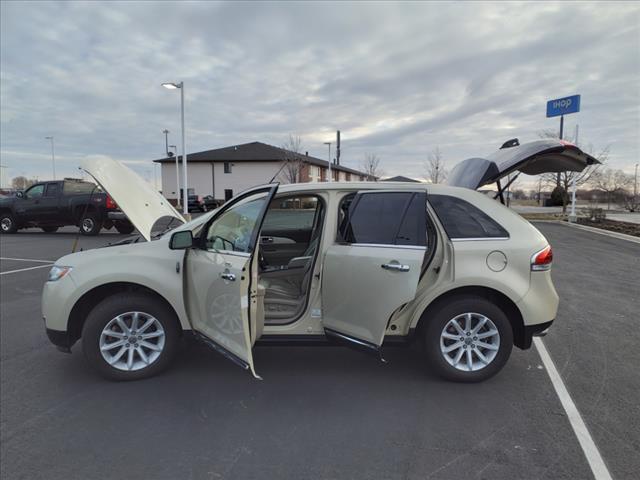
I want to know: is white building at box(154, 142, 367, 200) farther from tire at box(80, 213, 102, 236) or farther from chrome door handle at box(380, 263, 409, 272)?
chrome door handle at box(380, 263, 409, 272)

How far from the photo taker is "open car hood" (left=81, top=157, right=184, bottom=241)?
12.7 feet

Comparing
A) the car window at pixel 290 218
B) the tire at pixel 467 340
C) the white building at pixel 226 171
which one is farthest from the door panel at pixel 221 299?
the white building at pixel 226 171

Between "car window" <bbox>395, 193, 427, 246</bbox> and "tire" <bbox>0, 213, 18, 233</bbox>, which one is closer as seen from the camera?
"car window" <bbox>395, 193, 427, 246</bbox>

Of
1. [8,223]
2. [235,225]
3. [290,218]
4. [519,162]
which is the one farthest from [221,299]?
[8,223]

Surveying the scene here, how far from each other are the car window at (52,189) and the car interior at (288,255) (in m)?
13.9

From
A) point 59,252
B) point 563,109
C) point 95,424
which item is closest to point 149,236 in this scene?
point 95,424

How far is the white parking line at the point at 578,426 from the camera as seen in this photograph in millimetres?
2515

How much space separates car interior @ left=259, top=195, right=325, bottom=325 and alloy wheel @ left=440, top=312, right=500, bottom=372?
1283 millimetres

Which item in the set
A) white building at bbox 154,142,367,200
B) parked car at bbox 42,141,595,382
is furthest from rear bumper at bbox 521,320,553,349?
white building at bbox 154,142,367,200

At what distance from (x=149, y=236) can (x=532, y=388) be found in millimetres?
3687

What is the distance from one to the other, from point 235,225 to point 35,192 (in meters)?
16.2

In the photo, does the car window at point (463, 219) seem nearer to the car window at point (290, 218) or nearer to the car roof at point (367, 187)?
the car roof at point (367, 187)

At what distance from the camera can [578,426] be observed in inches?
117

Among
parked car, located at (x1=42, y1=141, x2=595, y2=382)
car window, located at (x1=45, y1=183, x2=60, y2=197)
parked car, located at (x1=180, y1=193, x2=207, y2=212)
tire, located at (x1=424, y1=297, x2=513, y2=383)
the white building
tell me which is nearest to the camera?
parked car, located at (x1=42, y1=141, x2=595, y2=382)
